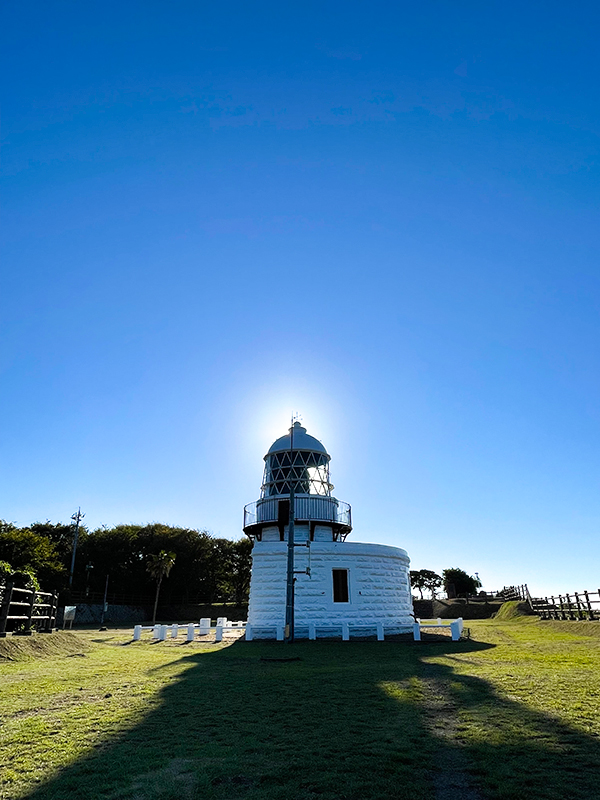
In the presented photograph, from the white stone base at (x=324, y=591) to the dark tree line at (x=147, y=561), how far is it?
1340 inches

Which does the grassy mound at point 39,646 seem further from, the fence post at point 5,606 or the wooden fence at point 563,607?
the wooden fence at point 563,607

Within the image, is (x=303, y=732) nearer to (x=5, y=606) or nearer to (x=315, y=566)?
(x=5, y=606)

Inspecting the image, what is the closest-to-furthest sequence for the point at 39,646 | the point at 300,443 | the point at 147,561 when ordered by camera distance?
the point at 39,646
the point at 300,443
the point at 147,561

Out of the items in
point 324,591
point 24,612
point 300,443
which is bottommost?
point 24,612

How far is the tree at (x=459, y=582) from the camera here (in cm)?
7794

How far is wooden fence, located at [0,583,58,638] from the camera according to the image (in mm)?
13891

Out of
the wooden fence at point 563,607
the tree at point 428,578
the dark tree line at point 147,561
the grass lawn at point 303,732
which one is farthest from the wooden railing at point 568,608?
the tree at point 428,578

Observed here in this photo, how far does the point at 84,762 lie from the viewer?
5.04 meters

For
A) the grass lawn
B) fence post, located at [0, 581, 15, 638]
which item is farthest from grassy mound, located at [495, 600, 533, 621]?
fence post, located at [0, 581, 15, 638]

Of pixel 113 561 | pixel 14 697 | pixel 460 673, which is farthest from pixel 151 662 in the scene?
pixel 113 561

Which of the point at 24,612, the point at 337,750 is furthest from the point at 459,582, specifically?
the point at 337,750

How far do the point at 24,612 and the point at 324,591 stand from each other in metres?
13.2

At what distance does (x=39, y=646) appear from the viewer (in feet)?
47.2

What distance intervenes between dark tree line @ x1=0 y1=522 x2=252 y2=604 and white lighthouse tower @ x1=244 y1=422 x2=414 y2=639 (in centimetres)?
3333
